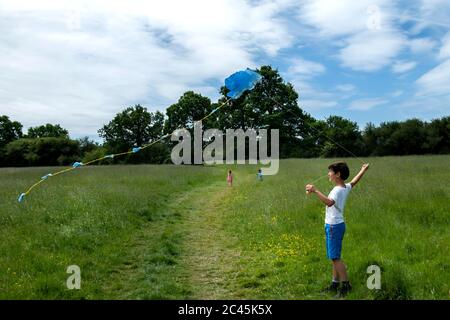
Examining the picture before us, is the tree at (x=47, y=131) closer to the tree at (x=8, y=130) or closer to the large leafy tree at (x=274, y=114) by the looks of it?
the tree at (x=8, y=130)

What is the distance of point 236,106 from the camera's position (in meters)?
36.1

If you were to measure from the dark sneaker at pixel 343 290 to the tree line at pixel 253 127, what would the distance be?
18527 millimetres

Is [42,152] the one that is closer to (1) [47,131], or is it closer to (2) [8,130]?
(2) [8,130]

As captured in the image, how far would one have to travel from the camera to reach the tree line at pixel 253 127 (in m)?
35.7

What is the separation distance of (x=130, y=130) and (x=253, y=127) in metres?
40.3

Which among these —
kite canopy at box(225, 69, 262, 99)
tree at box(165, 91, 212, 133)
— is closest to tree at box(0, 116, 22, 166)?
tree at box(165, 91, 212, 133)

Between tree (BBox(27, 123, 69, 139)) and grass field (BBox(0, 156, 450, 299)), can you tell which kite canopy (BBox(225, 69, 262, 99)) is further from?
tree (BBox(27, 123, 69, 139))

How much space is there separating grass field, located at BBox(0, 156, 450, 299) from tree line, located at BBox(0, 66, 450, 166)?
13620mm

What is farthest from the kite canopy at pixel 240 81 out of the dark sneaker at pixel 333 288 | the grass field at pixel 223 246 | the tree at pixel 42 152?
the tree at pixel 42 152

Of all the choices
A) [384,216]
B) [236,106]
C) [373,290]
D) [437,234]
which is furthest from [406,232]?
[236,106]

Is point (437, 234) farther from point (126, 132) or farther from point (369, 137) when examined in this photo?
point (126, 132)

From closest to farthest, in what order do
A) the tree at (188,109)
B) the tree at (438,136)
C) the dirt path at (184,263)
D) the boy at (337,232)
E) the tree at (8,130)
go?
the boy at (337,232), the dirt path at (184,263), the tree at (188,109), the tree at (438,136), the tree at (8,130)

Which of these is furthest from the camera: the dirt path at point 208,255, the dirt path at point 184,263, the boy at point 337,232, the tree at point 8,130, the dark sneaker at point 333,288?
the tree at point 8,130
